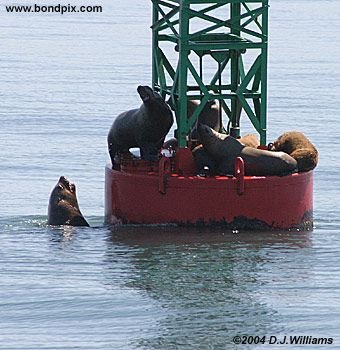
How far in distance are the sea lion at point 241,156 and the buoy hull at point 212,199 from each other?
8.5 inches

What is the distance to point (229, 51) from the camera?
25.4m

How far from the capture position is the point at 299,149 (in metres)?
24.9

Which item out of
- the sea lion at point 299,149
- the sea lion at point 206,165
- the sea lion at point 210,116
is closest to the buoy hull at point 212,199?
the sea lion at point 299,149

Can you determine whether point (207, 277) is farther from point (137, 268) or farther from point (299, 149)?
point (299, 149)

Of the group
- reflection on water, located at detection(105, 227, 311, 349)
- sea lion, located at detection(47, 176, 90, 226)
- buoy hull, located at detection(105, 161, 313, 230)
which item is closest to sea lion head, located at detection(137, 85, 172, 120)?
buoy hull, located at detection(105, 161, 313, 230)

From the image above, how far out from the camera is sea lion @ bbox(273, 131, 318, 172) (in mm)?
24625

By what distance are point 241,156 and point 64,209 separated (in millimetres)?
3420

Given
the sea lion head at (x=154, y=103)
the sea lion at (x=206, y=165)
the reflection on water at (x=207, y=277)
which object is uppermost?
the sea lion head at (x=154, y=103)

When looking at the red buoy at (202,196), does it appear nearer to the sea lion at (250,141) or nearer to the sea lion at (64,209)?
the sea lion at (250,141)

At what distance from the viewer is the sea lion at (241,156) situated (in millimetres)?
24094

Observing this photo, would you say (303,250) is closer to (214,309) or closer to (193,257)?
(193,257)

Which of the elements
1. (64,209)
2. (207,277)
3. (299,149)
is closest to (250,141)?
(299,149)

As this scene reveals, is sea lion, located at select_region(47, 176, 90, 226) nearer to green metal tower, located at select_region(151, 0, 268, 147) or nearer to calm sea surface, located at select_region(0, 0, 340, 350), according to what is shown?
calm sea surface, located at select_region(0, 0, 340, 350)

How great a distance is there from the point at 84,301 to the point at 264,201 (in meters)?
4.01
